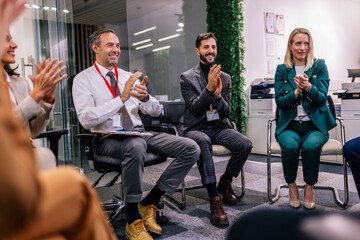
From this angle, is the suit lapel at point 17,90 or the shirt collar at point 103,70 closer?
the suit lapel at point 17,90

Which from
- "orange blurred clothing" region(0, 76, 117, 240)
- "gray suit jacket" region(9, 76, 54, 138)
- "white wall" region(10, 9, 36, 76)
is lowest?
"orange blurred clothing" region(0, 76, 117, 240)

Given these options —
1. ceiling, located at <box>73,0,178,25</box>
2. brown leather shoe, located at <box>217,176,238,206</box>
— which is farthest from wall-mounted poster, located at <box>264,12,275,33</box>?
brown leather shoe, located at <box>217,176,238,206</box>

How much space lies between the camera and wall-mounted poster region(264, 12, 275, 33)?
5953 millimetres

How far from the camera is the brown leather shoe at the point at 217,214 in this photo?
223cm

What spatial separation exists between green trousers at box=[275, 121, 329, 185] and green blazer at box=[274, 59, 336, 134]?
74 mm

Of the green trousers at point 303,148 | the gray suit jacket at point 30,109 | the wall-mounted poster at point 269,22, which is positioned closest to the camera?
the gray suit jacket at point 30,109

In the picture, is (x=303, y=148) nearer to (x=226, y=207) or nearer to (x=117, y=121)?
(x=226, y=207)

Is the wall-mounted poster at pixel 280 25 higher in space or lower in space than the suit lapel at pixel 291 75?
higher

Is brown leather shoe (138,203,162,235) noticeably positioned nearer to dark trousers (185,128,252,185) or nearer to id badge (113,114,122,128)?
dark trousers (185,128,252,185)

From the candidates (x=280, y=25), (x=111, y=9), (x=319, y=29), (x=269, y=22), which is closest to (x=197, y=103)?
(x=269, y=22)

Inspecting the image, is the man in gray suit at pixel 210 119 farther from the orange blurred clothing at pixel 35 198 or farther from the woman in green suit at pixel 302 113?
the orange blurred clothing at pixel 35 198

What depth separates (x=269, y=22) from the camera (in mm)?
6016

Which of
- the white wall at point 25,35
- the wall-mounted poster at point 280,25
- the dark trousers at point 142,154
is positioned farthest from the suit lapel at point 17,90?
the wall-mounted poster at point 280,25

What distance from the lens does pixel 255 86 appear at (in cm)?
530
